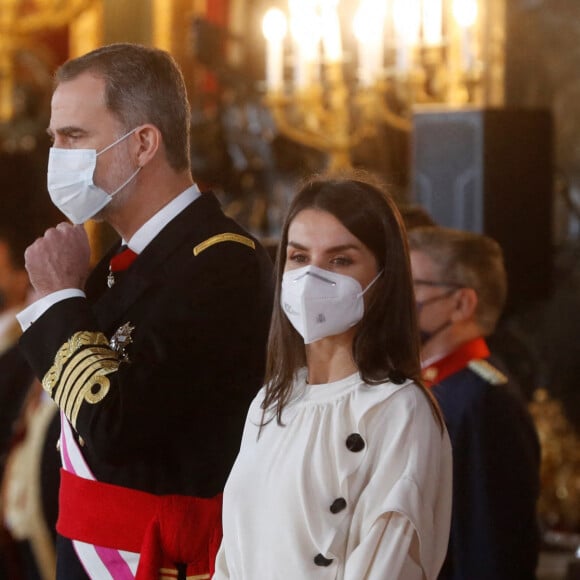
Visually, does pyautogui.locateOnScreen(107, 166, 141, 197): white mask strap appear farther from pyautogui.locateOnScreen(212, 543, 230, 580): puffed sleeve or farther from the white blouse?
pyautogui.locateOnScreen(212, 543, 230, 580): puffed sleeve

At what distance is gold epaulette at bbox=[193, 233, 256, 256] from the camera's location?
2.61 m

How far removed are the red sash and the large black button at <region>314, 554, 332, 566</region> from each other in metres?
0.37

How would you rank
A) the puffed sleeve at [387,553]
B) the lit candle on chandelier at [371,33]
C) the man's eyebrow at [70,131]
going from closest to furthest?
the puffed sleeve at [387,553], the man's eyebrow at [70,131], the lit candle on chandelier at [371,33]

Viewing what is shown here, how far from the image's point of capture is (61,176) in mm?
2641

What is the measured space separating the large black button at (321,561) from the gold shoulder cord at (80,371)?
0.49 meters

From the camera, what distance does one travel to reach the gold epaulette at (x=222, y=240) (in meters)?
2.61

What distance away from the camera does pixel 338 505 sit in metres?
2.24

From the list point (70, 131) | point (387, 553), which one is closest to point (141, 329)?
point (70, 131)

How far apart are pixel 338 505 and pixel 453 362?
4.78 ft

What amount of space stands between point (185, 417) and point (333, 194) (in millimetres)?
503

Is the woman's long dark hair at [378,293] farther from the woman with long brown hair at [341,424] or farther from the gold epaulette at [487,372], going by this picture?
the gold epaulette at [487,372]

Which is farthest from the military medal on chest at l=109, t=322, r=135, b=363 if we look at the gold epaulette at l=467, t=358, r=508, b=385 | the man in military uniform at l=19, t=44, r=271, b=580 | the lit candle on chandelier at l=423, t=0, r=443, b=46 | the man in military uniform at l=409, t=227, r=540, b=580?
the lit candle on chandelier at l=423, t=0, r=443, b=46

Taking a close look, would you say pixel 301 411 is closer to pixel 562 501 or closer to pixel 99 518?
pixel 99 518

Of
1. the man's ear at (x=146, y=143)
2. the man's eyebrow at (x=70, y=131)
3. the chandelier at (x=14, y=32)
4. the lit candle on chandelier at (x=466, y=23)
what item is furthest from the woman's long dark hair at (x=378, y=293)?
the chandelier at (x=14, y=32)
